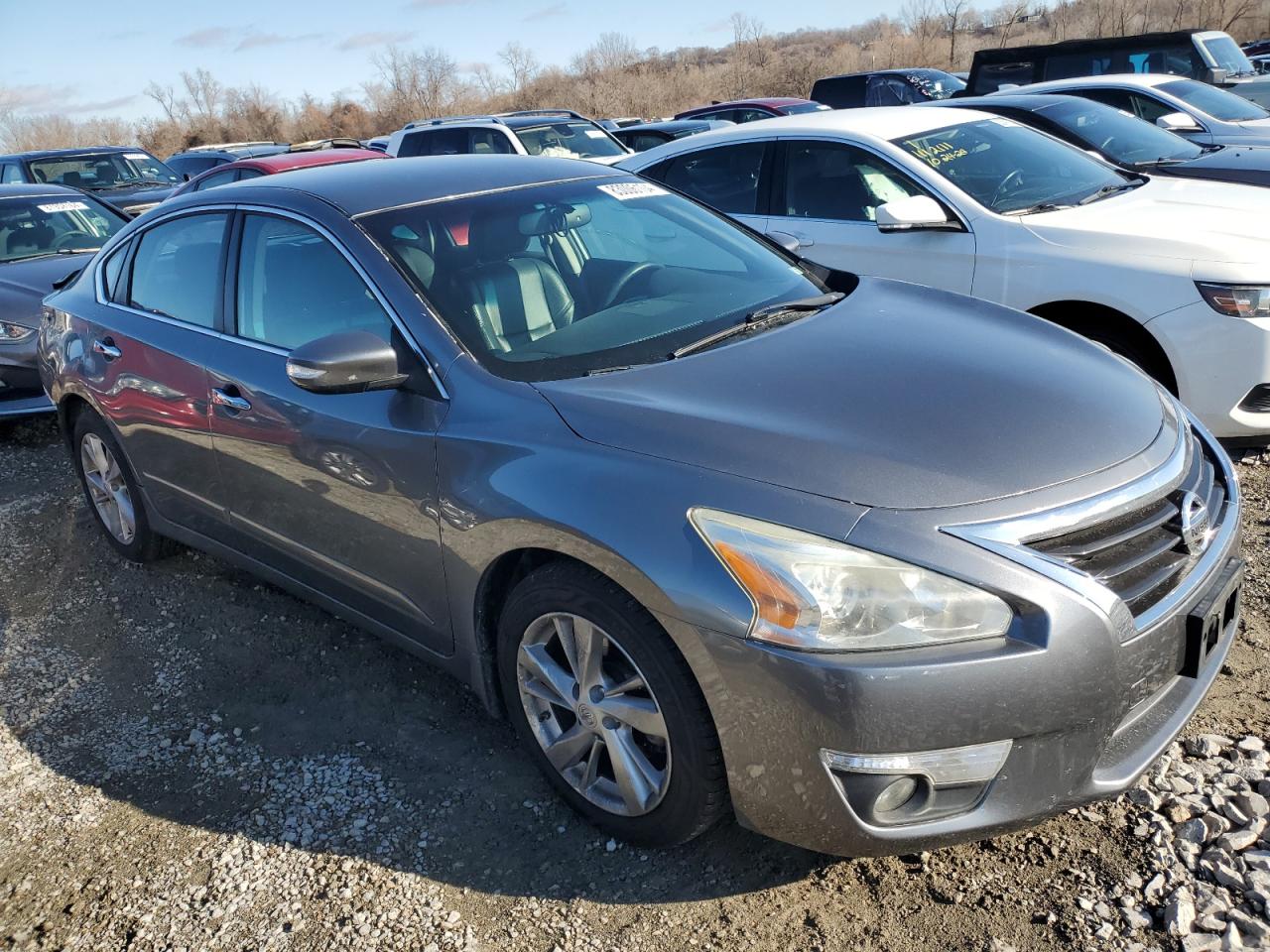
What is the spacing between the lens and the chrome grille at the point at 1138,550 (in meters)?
2.23

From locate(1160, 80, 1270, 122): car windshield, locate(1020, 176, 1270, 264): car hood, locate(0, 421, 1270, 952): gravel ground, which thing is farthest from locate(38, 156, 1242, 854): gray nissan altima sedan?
locate(1160, 80, 1270, 122): car windshield

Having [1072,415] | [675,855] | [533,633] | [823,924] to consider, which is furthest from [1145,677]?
[533,633]

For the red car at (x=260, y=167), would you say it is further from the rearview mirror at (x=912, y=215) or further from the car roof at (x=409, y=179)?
the car roof at (x=409, y=179)

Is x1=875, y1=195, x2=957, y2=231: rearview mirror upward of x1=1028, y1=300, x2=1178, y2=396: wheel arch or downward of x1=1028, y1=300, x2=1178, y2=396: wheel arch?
upward

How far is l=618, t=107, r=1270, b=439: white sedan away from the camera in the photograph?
4.38m

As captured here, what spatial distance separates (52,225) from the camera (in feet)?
26.5

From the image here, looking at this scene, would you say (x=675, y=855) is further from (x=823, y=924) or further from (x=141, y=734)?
(x=141, y=734)

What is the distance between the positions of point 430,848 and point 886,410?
5.36 feet

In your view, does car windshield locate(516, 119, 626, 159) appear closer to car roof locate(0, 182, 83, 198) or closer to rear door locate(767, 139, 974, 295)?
car roof locate(0, 182, 83, 198)

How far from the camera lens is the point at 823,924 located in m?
2.41

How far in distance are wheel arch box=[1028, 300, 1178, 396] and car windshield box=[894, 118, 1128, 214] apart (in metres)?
0.60

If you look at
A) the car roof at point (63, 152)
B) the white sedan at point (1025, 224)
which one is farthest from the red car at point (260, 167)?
the white sedan at point (1025, 224)

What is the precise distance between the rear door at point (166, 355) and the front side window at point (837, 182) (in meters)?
3.21

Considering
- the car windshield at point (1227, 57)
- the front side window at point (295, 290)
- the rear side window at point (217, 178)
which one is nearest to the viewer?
the front side window at point (295, 290)
